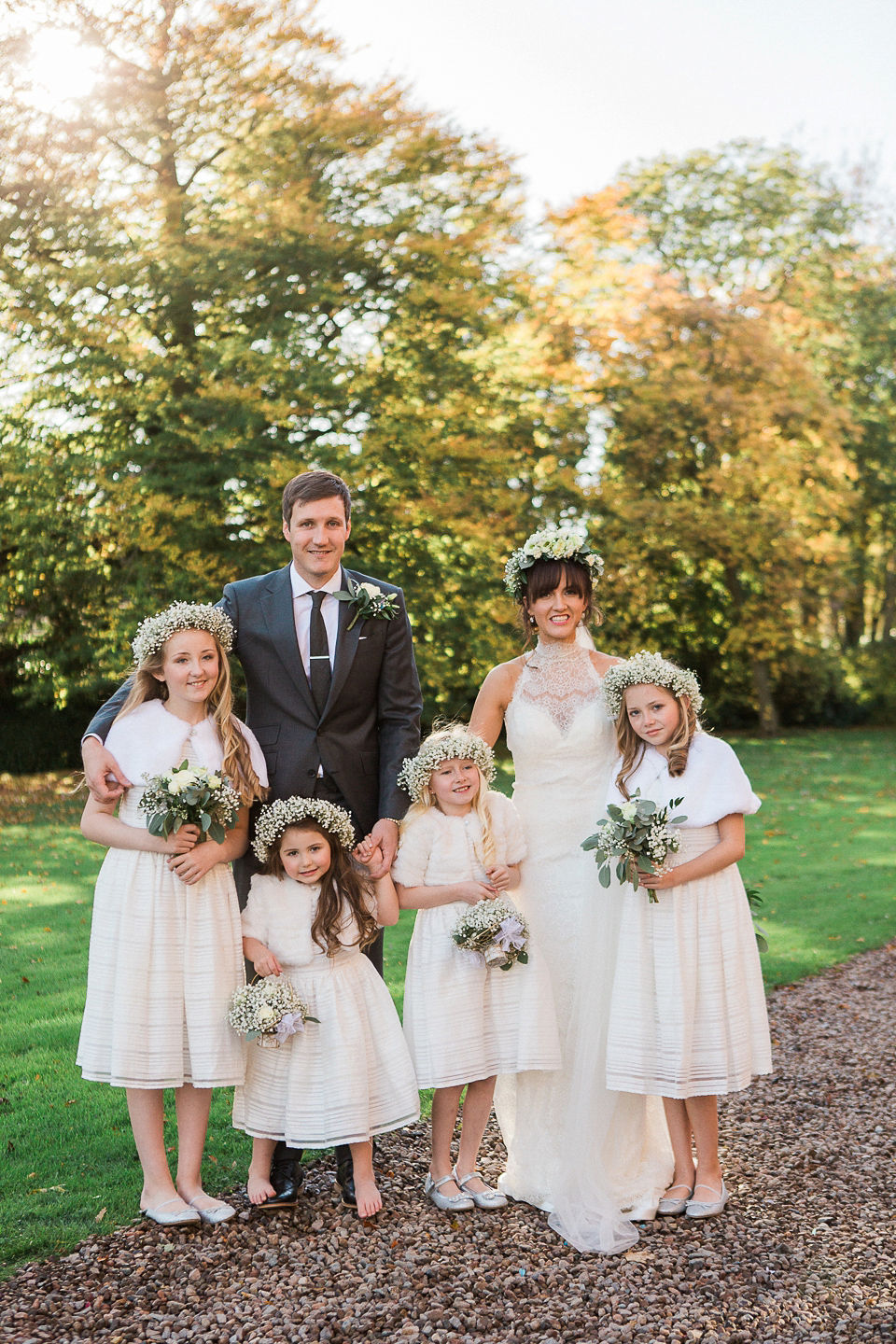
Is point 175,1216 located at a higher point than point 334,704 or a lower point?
lower

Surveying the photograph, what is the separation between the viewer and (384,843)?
4.00 metres

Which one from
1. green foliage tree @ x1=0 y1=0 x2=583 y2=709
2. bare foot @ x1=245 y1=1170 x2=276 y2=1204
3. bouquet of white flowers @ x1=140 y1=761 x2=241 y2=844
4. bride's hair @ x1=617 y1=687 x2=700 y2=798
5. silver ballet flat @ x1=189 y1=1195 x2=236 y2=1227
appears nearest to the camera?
bouquet of white flowers @ x1=140 y1=761 x2=241 y2=844

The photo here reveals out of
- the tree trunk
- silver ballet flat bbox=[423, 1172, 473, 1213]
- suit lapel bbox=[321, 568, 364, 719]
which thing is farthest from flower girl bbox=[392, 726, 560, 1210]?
the tree trunk

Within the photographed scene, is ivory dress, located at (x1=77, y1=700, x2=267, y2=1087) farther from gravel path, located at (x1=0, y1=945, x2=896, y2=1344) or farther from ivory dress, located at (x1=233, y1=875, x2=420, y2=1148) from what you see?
gravel path, located at (x1=0, y1=945, x2=896, y2=1344)

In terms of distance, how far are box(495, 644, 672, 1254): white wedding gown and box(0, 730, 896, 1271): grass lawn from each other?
1143 millimetres

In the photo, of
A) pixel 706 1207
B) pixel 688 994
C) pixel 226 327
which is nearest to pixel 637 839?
pixel 688 994

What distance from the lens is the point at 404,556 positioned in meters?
15.0

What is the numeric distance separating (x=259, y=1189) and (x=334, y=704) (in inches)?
65.4

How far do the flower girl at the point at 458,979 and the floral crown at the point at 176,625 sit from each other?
0.82 metres

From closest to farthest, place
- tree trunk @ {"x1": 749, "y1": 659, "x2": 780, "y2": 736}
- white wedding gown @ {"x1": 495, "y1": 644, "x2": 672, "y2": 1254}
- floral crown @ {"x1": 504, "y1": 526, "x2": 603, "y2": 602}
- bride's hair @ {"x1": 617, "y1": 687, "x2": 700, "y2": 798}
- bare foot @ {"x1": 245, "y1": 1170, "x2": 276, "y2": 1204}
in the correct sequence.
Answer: bare foot @ {"x1": 245, "y1": 1170, "x2": 276, "y2": 1204}
white wedding gown @ {"x1": 495, "y1": 644, "x2": 672, "y2": 1254}
bride's hair @ {"x1": 617, "y1": 687, "x2": 700, "y2": 798}
floral crown @ {"x1": 504, "y1": 526, "x2": 603, "y2": 602}
tree trunk @ {"x1": 749, "y1": 659, "x2": 780, "y2": 736}

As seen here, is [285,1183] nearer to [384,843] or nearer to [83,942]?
[384,843]

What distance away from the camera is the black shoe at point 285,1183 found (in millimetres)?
3855

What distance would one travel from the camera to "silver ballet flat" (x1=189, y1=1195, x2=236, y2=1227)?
12.2ft

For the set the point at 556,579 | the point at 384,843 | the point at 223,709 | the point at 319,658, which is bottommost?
the point at 384,843
